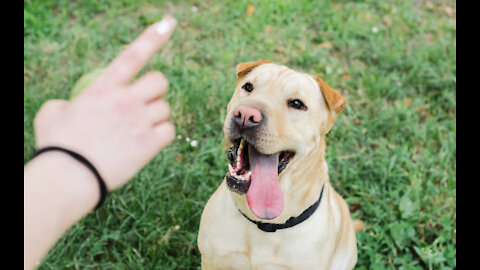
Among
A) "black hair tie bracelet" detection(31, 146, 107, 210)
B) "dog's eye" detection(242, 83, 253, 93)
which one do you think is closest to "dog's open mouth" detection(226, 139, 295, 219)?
"dog's eye" detection(242, 83, 253, 93)

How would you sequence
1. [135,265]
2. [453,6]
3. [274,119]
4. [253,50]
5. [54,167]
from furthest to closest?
1. [453,6]
2. [253,50]
3. [135,265]
4. [274,119]
5. [54,167]

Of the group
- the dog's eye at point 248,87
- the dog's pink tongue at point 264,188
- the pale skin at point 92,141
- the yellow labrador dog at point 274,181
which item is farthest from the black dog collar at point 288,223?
the pale skin at point 92,141

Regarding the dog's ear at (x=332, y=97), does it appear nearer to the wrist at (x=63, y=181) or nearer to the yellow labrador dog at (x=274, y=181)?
the yellow labrador dog at (x=274, y=181)

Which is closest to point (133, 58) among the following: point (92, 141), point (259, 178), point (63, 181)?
point (92, 141)

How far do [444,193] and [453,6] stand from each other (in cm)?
308

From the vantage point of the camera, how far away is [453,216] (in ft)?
11.3

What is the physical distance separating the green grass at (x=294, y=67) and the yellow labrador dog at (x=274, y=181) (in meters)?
0.83

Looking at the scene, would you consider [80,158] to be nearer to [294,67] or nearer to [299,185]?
[299,185]

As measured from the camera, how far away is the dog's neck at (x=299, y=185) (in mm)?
2305

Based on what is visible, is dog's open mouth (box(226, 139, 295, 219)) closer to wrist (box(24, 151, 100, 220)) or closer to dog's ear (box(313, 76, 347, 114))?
dog's ear (box(313, 76, 347, 114))

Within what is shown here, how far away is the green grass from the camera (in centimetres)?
321

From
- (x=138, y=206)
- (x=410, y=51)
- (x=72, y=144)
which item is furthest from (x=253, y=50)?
(x=72, y=144)

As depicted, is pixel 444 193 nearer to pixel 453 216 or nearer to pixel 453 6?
pixel 453 216

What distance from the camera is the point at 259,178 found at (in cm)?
220
